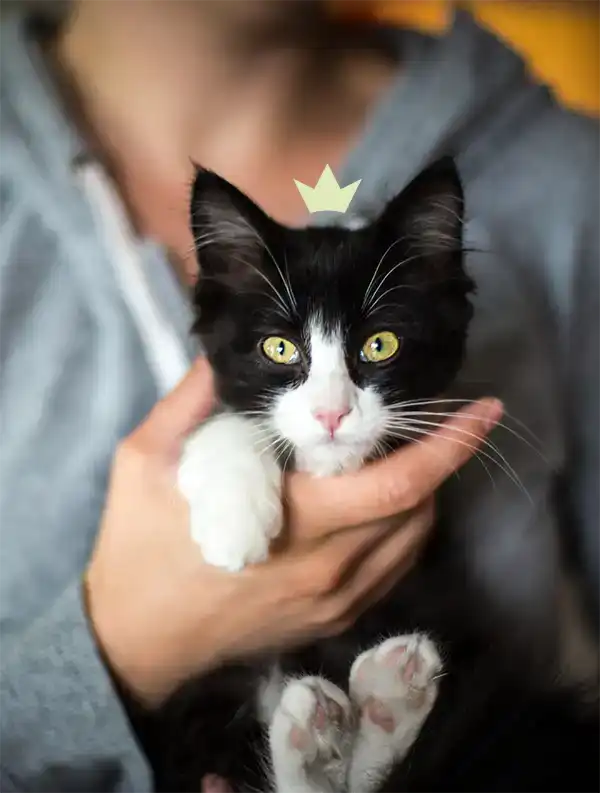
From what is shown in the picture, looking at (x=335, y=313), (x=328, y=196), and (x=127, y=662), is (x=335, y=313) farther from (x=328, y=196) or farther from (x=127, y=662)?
(x=127, y=662)

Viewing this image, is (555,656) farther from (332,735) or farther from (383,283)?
(383,283)

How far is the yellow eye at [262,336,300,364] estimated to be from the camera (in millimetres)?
464

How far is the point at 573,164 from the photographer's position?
0.62 metres

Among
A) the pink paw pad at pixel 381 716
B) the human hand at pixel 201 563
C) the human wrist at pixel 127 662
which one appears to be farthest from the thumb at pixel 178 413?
the pink paw pad at pixel 381 716

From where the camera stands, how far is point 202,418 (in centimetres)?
54

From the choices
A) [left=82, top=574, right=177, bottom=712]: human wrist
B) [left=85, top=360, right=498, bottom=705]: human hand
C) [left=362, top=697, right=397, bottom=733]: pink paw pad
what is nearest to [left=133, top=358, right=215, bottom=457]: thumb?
[left=85, top=360, right=498, bottom=705]: human hand

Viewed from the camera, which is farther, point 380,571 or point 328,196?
point 380,571

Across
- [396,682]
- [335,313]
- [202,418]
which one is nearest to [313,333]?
[335,313]

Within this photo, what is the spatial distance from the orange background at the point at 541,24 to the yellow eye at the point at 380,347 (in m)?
0.21

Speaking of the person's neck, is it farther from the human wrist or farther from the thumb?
the human wrist

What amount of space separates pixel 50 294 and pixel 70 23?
7.7 inches

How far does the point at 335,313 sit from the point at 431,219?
86 mm

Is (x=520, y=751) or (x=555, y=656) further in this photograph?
(x=555, y=656)

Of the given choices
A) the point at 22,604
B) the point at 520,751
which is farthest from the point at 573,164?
the point at 22,604
